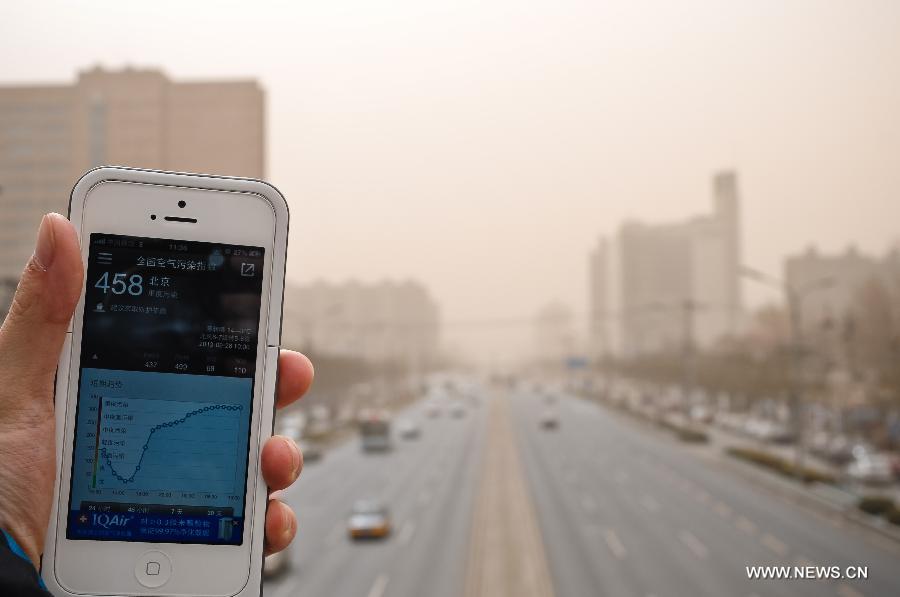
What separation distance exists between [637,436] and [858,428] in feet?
31.5

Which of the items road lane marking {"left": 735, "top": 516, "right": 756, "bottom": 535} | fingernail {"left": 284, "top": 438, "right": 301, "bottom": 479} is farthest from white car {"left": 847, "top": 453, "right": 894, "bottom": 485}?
fingernail {"left": 284, "top": 438, "right": 301, "bottom": 479}

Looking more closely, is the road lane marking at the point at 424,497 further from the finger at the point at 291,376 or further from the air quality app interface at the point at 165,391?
the air quality app interface at the point at 165,391

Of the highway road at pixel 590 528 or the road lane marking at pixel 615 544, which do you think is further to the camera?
the road lane marking at pixel 615 544

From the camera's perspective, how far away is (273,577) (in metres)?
13.2

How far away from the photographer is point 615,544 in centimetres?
1758

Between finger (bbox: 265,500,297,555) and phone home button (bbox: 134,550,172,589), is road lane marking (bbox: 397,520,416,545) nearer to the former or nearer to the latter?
finger (bbox: 265,500,297,555)

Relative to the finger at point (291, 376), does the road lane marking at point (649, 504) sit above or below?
below

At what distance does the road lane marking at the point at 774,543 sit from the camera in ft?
44.3

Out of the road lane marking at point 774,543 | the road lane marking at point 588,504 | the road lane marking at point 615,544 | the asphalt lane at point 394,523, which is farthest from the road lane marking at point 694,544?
the asphalt lane at point 394,523

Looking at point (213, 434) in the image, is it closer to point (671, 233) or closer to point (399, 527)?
point (399, 527)

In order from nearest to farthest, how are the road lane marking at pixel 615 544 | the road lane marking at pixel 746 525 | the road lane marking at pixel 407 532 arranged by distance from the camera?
the road lane marking at pixel 615 544, the road lane marking at pixel 746 525, the road lane marking at pixel 407 532

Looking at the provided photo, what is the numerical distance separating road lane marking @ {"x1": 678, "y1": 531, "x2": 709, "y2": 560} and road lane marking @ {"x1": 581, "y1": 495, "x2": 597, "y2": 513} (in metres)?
3.90

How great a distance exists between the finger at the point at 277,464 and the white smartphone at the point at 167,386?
2 cm

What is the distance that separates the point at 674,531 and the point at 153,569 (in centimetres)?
1866
